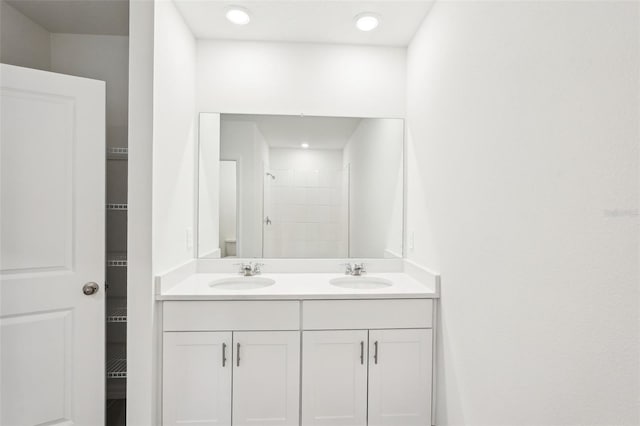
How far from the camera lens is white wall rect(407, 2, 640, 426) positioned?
76cm

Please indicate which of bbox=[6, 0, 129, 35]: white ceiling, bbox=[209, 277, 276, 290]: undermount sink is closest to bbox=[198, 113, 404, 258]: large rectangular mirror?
bbox=[209, 277, 276, 290]: undermount sink

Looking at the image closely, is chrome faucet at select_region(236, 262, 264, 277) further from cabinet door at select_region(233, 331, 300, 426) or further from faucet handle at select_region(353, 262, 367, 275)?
faucet handle at select_region(353, 262, 367, 275)

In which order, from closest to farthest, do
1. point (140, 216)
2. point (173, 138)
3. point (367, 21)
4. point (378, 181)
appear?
point (140, 216), point (173, 138), point (367, 21), point (378, 181)

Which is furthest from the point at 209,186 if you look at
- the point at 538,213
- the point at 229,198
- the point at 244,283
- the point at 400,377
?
the point at 538,213

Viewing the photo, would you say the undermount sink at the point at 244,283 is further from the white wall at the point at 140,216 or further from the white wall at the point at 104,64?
the white wall at the point at 104,64

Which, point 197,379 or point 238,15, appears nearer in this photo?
point 197,379

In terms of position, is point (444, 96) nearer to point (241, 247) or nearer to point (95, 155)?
point (241, 247)

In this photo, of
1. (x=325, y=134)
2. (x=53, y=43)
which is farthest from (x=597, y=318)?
(x=53, y=43)

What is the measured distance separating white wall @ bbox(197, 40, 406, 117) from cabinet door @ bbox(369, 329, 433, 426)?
1.55 meters

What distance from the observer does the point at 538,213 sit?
3.35 ft

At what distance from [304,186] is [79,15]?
1.83m

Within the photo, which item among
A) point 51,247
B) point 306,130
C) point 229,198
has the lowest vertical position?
point 51,247

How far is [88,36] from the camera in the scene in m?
2.22

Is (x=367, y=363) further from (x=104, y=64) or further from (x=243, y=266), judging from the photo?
(x=104, y=64)
